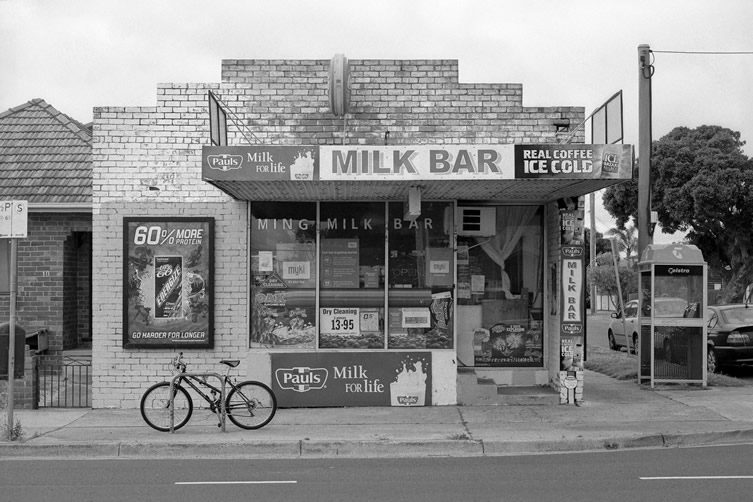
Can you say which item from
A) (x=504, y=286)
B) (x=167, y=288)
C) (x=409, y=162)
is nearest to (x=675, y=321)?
(x=504, y=286)

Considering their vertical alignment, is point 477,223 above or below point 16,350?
above

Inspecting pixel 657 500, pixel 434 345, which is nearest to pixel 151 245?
pixel 434 345

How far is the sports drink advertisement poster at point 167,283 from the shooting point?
1253cm

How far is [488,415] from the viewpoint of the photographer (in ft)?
38.3

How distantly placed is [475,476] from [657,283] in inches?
352

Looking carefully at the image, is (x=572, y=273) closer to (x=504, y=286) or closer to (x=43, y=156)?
(x=504, y=286)

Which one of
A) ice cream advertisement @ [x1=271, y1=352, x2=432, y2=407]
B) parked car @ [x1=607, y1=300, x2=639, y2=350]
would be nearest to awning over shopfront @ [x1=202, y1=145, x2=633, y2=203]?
ice cream advertisement @ [x1=271, y1=352, x2=432, y2=407]

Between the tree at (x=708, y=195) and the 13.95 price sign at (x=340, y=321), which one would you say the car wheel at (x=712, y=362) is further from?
the tree at (x=708, y=195)

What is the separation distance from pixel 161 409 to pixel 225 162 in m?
3.32

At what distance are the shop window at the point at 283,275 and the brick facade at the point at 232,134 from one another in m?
0.26

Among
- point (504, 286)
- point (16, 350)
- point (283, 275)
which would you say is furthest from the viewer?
point (504, 286)

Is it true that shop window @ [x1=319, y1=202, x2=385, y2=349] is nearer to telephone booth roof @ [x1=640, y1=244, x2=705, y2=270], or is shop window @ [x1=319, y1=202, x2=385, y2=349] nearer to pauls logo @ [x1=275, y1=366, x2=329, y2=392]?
pauls logo @ [x1=275, y1=366, x2=329, y2=392]

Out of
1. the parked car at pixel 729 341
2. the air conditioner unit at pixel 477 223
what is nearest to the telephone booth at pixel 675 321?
the parked car at pixel 729 341

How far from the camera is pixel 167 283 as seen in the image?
12594 millimetres
